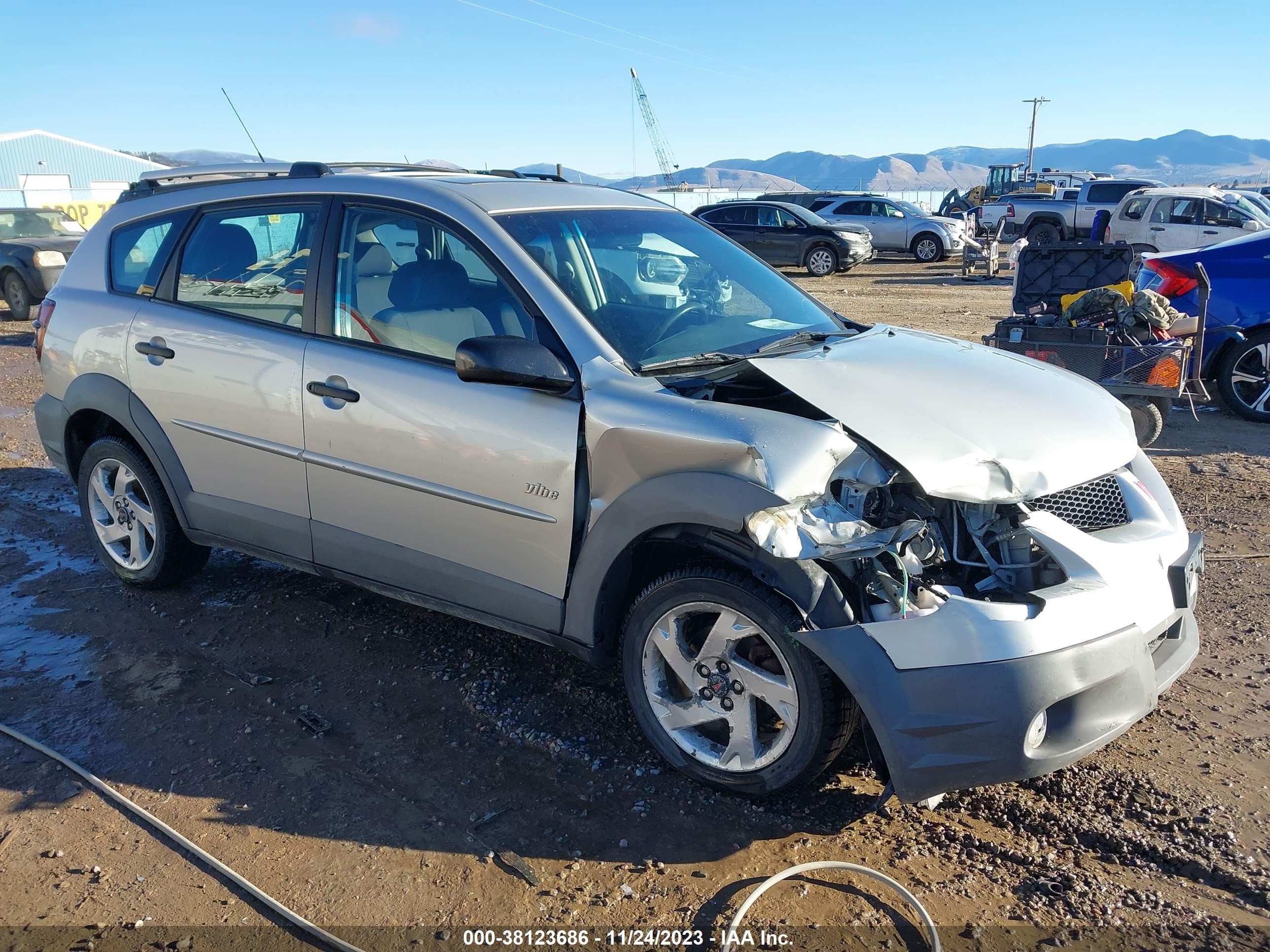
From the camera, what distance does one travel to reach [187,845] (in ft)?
9.84

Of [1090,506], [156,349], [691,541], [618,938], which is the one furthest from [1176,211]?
[618,938]

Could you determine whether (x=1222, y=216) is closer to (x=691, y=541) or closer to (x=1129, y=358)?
(x=1129, y=358)

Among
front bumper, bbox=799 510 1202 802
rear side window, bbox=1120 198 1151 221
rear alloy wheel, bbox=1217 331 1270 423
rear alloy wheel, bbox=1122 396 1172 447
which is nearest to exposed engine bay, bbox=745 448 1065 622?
front bumper, bbox=799 510 1202 802

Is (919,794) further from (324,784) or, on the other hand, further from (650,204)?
(650,204)

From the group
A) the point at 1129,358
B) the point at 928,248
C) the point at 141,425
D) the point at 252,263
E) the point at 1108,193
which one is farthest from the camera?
the point at 1108,193

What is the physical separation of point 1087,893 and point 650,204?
3182 mm

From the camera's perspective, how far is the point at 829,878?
9.12ft

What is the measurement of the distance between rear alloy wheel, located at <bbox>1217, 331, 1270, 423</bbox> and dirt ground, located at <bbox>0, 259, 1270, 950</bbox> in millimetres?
4172

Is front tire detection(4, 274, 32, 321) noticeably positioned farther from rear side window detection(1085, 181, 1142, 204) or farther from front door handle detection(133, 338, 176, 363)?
rear side window detection(1085, 181, 1142, 204)

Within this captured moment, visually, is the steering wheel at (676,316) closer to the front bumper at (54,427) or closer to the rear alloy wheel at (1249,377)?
the front bumper at (54,427)

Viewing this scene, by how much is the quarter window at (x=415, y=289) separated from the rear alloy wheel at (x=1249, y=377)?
680 centimetres

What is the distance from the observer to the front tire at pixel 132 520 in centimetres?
463

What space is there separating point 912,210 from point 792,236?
5.34 m

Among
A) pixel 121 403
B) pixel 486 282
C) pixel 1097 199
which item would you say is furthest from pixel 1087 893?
pixel 1097 199
